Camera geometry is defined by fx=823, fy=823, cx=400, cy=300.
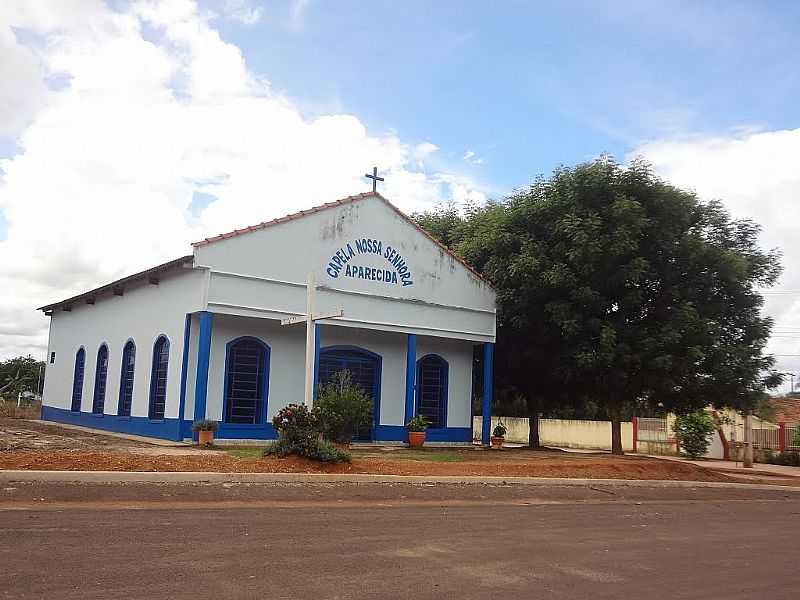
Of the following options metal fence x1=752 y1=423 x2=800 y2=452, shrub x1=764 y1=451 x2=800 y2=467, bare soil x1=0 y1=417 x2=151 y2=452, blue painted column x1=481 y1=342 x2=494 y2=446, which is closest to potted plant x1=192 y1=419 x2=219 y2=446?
bare soil x1=0 y1=417 x2=151 y2=452

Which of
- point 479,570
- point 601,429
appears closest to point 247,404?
point 479,570

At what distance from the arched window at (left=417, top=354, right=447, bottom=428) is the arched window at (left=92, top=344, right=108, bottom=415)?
9901mm

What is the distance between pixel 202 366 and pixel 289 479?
6836mm

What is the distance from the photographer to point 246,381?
2209 centimetres

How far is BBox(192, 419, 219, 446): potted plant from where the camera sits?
1926 centimetres

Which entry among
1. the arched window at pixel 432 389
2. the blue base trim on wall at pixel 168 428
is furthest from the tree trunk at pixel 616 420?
the blue base trim on wall at pixel 168 428

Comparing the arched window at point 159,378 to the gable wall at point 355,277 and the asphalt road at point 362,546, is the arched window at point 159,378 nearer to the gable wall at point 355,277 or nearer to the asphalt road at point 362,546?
the gable wall at point 355,277

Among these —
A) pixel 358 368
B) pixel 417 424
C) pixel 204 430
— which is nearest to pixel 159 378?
pixel 204 430

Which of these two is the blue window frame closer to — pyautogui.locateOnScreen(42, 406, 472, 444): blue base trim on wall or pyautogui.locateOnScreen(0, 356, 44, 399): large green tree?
pyautogui.locateOnScreen(42, 406, 472, 444): blue base trim on wall

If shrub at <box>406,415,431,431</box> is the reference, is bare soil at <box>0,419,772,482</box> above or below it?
below

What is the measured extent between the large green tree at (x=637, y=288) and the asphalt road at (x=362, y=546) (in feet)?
31.6

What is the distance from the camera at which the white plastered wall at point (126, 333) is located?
21125 millimetres

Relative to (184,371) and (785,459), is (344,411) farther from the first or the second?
(785,459)

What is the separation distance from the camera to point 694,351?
73.6 ft
